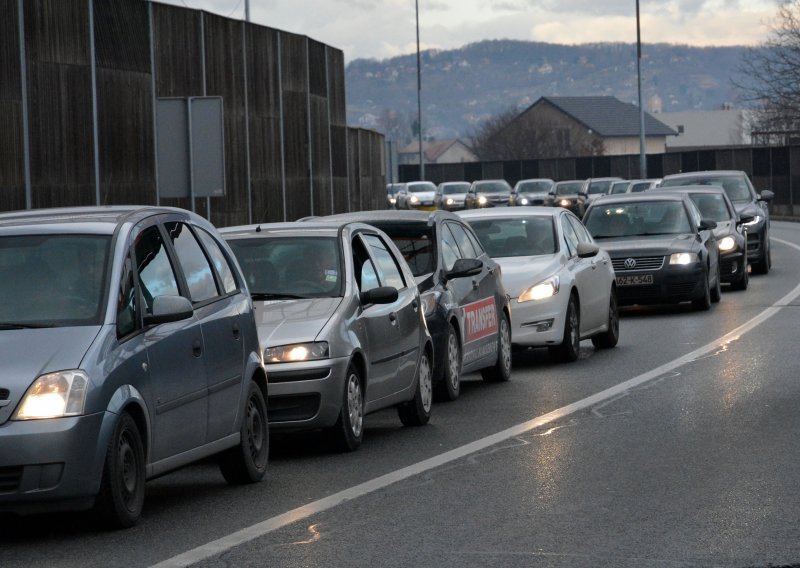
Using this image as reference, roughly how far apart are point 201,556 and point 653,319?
15.3m

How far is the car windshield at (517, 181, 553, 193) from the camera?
69125mm

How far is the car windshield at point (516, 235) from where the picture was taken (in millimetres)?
17812

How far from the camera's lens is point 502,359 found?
15.1 meters

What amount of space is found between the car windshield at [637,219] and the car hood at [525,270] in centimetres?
627

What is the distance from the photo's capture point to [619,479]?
30.2ft

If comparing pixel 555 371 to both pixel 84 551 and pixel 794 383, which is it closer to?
pixel 794 383

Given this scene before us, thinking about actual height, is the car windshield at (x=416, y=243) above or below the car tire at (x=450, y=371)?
above

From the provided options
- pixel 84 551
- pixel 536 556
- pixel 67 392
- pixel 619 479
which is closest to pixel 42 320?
pixel 67 392

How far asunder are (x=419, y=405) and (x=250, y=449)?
277 cm

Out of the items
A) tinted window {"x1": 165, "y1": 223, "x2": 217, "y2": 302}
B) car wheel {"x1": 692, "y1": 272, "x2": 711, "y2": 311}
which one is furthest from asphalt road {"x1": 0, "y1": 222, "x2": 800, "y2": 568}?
car wheel {"x1": 692, "y1": 272, "x2": 711, "y2": 311}

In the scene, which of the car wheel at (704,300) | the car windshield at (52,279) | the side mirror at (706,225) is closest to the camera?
the car windshield at (52,279)

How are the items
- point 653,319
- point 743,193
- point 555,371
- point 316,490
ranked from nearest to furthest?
point 316,490 < point 555,371 < point 653,319 < point 743,193

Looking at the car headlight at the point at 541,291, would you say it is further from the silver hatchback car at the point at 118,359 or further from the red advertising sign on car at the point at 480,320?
the silver hatchback car at the point at 118,359

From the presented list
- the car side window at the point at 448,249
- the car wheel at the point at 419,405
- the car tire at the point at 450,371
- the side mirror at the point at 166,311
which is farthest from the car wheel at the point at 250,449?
the car side window at the point at 448,249
